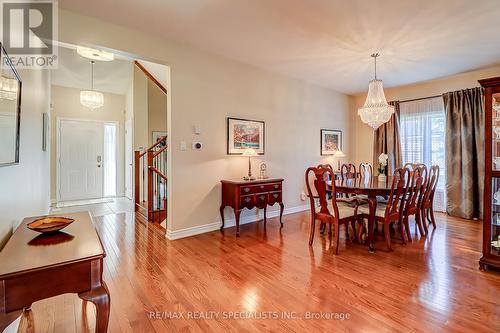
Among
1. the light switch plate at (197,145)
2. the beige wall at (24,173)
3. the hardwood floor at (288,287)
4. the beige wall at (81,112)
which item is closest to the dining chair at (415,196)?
the hardwood floor at (288,287)

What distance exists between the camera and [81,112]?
249 inches

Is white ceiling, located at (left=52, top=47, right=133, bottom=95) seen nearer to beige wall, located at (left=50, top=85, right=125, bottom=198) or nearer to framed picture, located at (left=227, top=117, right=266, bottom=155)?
beige wall, located at (left=50, top=85, right=125, bottom=198)

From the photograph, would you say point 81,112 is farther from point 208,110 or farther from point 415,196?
point 415,196

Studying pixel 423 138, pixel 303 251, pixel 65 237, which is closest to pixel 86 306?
pixel 65 237

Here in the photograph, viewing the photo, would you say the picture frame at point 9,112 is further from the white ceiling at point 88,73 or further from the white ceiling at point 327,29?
the white ceiling at point 88,73

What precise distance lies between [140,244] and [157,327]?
1.77 m

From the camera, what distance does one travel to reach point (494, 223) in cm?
248

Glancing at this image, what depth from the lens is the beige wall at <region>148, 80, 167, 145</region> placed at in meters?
6.00

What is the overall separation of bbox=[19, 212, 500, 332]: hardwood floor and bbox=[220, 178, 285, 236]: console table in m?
0.53

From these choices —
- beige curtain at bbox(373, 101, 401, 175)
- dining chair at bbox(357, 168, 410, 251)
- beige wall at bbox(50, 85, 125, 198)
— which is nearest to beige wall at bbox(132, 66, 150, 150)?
beige wall at bbox(50, 85, 125, 198)

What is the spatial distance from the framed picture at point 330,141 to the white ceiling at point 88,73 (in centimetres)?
449

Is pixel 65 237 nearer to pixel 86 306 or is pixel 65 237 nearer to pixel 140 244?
pixel 86 306

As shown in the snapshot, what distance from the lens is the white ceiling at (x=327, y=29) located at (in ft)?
8.33

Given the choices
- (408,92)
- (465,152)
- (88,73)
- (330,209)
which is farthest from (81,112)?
(465,152)
